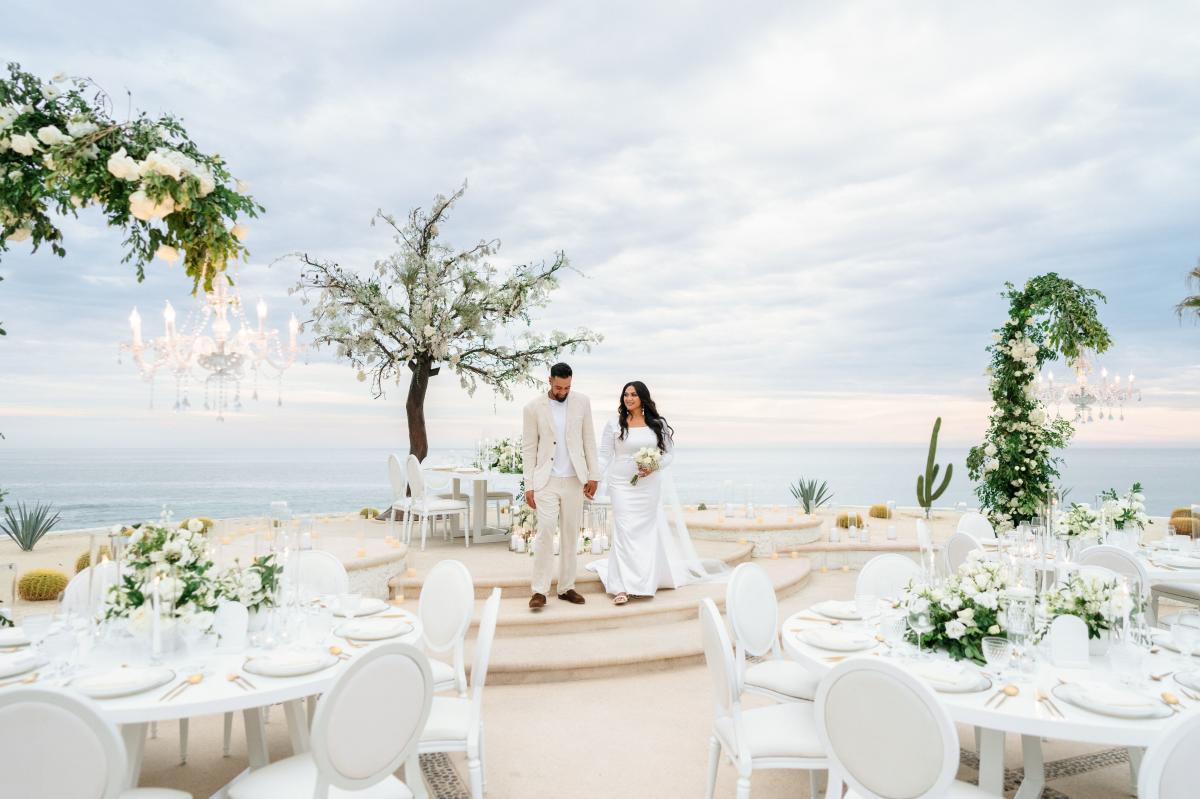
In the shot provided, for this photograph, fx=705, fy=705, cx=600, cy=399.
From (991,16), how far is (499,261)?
6.18 meters

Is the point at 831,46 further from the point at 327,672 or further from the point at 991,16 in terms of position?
the point at 327,672

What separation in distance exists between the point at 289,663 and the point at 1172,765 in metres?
2.59

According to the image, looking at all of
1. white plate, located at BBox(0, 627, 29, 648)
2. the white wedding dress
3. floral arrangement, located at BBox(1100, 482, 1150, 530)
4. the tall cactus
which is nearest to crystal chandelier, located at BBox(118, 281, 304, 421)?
the white wedding dress

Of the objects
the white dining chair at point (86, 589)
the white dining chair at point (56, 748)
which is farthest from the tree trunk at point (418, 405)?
the white dining chair at point (56, 748)

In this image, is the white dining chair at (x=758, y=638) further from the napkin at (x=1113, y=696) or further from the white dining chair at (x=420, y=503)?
the white dining chair at (x=420, y=503)

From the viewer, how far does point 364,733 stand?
2.09 m

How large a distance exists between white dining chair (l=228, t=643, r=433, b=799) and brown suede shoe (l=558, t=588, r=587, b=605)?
11.4ft

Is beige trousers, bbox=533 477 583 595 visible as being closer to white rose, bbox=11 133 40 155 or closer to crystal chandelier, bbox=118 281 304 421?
crystal chandelier, bbox=118 281 304 421

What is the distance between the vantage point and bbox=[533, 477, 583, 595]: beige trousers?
550 centimetres

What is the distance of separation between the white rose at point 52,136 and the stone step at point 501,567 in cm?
417

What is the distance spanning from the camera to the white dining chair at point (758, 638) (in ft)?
10.6

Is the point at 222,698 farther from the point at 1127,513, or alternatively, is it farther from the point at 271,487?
the point at 271,487

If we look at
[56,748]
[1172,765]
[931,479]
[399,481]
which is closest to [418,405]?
[399,481]

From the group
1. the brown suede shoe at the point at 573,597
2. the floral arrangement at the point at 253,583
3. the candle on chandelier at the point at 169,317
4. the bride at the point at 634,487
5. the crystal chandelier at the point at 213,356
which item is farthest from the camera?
the crystal chandelier at the point at 213,356
